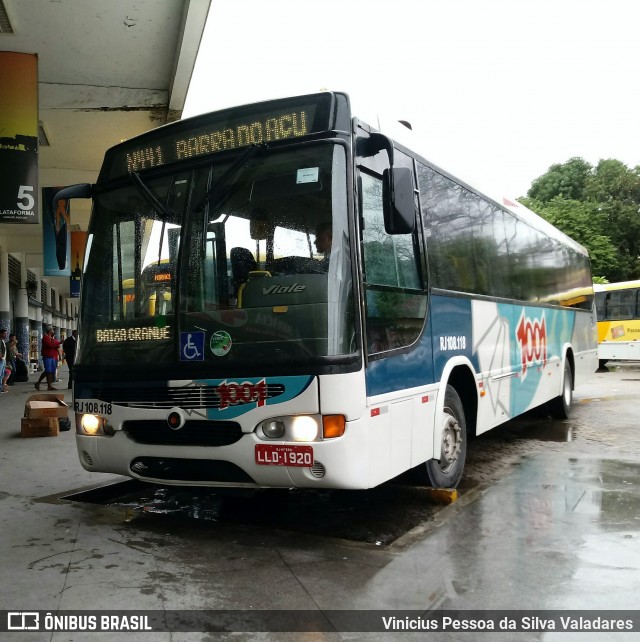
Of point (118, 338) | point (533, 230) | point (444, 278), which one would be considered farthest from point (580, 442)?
point (118, 338)

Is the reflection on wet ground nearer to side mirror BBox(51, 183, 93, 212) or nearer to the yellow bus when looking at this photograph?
side mirror BBox(51, 183, 93, 212)

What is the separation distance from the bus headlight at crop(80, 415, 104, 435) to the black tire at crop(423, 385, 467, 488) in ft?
9.25

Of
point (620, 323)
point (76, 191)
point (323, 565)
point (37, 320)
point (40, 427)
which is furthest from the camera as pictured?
point (37, 320)

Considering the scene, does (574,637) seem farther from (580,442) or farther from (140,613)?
(580,442)

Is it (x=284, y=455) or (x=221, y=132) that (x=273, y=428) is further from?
(x=221, y=132)

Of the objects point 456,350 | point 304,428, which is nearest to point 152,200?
point 304,428

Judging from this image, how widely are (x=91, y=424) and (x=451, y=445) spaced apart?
320 cm

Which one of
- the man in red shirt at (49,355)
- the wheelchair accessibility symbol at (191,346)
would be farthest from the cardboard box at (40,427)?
the man in red shirt at (49,355)

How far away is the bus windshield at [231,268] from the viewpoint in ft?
15.0

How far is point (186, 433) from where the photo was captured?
4.89 meters

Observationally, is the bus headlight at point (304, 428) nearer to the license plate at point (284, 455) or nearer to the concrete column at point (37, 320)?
the license plate at point (284, 455)

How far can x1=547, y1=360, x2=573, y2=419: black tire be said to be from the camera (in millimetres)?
11477

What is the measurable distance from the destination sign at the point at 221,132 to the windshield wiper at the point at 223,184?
0.28 ft

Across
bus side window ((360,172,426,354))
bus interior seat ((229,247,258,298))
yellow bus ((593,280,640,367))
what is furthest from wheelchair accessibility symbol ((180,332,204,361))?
yellow bus ((593,280,640,367))
